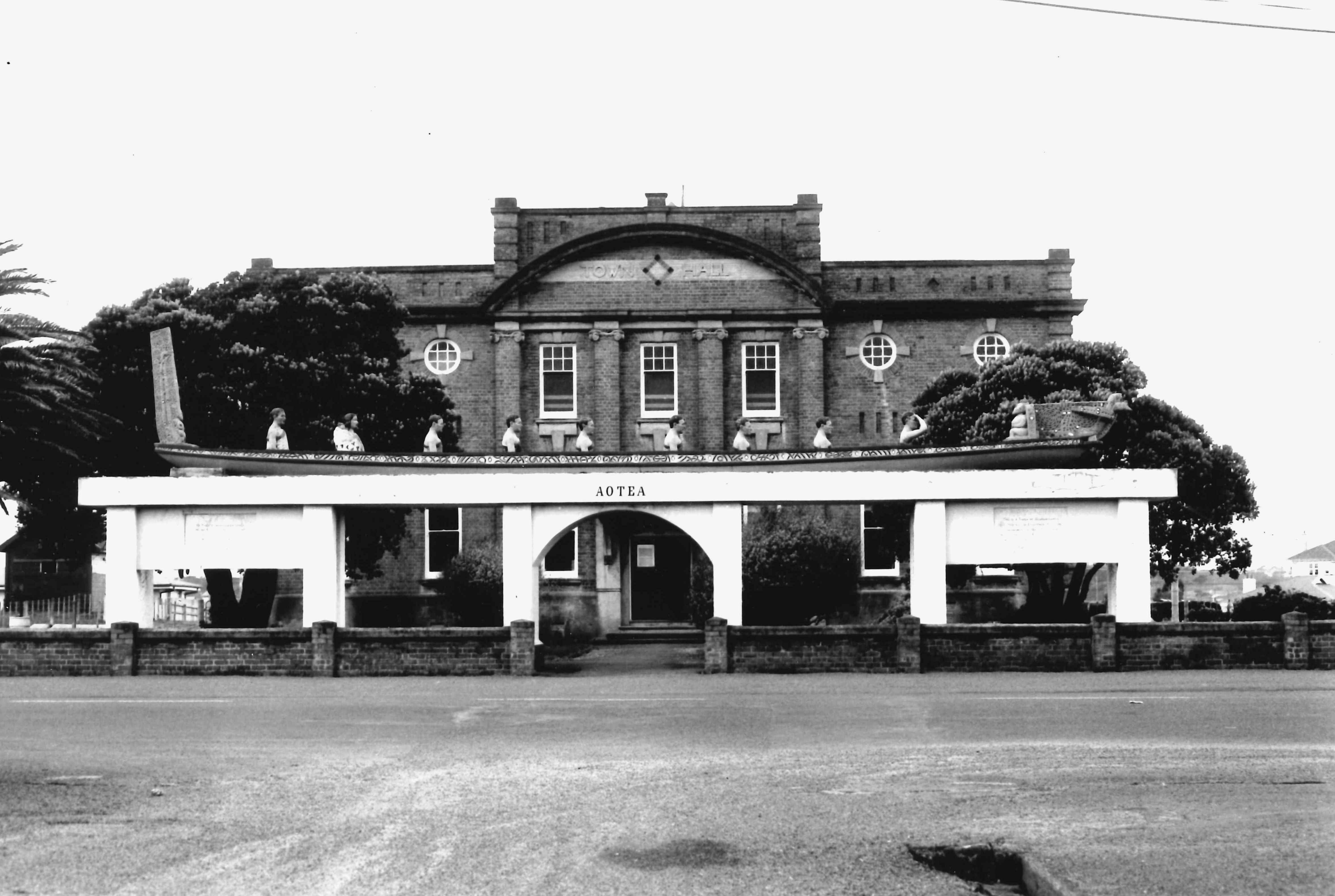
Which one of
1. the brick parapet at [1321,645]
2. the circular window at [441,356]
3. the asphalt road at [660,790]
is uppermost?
the circular window at [441,356]

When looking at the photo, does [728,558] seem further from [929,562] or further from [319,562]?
[319,562]

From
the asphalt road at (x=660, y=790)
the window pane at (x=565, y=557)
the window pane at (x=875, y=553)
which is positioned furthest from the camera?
the window pane at (x=875, y=553)

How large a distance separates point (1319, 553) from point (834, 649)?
82382mm

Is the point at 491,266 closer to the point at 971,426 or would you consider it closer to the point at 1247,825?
the point at 971,426

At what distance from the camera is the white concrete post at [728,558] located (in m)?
26.3

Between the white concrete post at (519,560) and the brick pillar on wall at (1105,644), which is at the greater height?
the white concrete post at (519,560)

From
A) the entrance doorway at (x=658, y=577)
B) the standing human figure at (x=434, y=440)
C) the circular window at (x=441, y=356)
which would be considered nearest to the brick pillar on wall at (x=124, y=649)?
the standing human figure at (x=434, y=440)

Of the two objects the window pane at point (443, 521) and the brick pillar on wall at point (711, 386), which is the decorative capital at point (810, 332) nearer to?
the brick pillar on wall at point (711, 386)

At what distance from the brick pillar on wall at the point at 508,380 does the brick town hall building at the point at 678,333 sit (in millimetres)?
51

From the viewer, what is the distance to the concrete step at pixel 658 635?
129 feet

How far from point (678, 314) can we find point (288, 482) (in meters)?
20.4

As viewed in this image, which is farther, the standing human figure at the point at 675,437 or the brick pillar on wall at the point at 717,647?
the standing human figure at the point at 675,437

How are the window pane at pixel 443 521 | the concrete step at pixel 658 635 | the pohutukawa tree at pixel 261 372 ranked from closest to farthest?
the pohutukawa tree at pixel 261 372 → the concrete step at pixel 658 635 → the window pane at pixel 443 521

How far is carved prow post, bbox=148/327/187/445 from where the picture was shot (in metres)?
28.8
